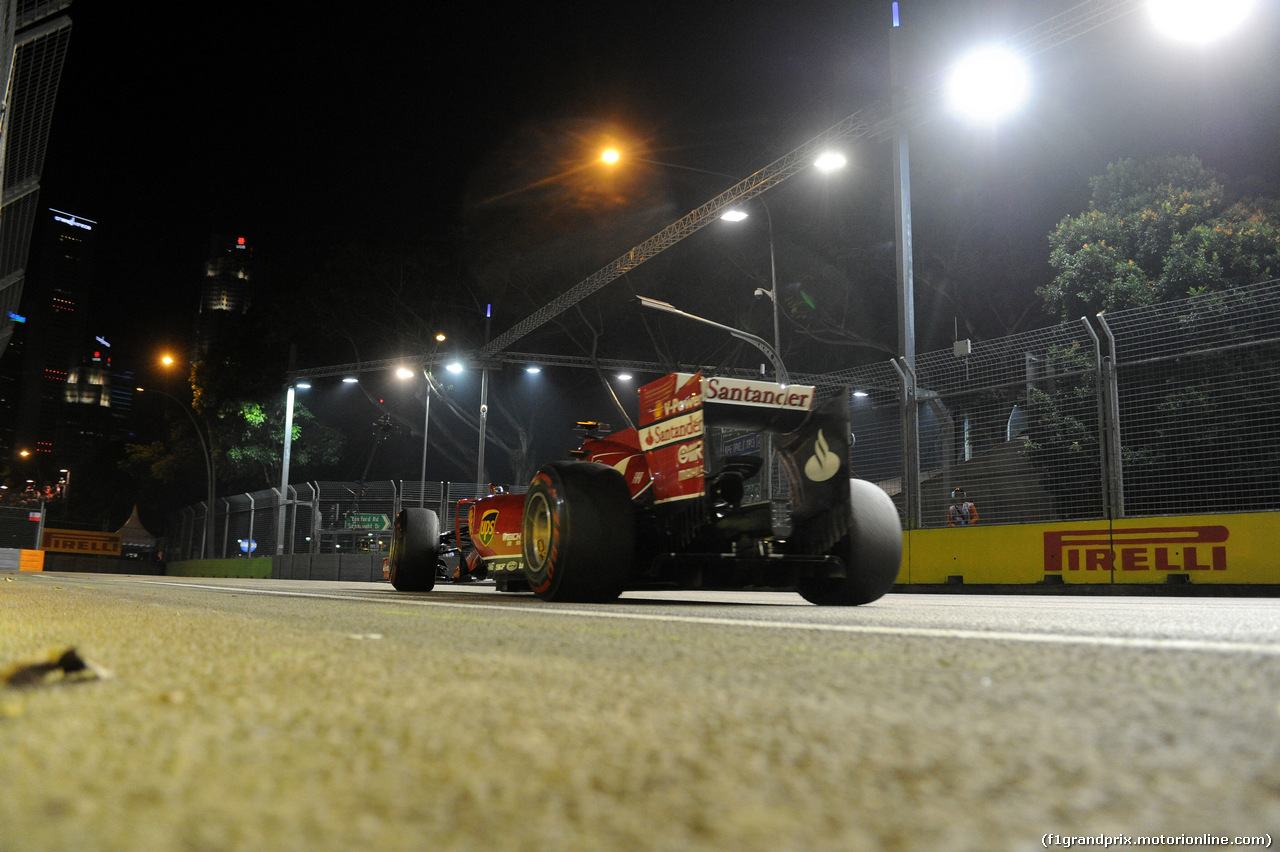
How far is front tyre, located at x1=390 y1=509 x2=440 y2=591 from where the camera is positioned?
28.9 ft

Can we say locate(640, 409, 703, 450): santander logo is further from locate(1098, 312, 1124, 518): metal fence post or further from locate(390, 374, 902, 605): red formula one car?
locate(1098, 312, 1124, 518): metal fence post

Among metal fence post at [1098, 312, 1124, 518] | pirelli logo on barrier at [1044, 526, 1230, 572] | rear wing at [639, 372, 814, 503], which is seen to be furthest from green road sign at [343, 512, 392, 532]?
rear wing at [639, 372, 814, 503]

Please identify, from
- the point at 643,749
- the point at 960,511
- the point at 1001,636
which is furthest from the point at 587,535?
the point at 960,511

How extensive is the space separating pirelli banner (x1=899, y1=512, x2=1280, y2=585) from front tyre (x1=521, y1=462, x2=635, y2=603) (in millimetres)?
5501

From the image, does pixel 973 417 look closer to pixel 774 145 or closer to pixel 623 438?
pixel 623 438

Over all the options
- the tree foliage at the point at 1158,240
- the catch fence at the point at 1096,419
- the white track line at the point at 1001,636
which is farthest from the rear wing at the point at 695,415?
the tree foliage at the point at 1158,240

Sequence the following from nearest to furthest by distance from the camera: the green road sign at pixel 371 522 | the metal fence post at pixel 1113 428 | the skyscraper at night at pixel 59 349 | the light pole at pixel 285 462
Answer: the metal fence post at pixel 1113 428, the green road sign at pixel 371 522, the light pole at pixel 285 462, the skyscraper at night at pixel 59 349

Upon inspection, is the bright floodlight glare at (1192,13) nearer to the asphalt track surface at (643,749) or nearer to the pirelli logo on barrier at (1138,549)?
the pirelli logo on barrier at (1138,549)

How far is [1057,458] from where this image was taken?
11.4 meters

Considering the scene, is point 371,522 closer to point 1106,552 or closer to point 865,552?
point 1106,552

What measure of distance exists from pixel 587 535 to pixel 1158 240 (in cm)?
1800

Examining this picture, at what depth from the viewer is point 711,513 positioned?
5.66m

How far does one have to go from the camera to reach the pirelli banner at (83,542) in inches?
Result: 1969

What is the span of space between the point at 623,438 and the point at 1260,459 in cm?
779
